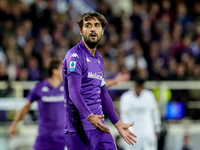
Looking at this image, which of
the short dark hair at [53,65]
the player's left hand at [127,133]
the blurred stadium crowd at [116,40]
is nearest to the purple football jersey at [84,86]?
the player's left hand at [127,133]

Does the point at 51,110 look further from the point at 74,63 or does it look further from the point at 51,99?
the point at 74,63

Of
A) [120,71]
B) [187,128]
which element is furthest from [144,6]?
[187,128]

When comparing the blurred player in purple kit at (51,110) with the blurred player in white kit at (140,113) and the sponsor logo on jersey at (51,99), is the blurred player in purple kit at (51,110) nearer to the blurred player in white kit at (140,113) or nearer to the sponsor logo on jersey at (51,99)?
the sponsor logo on jersey at (51,99)

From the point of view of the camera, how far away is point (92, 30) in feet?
15.1

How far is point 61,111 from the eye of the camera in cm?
726

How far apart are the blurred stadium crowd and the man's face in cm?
600

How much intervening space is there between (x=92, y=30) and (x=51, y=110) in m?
2.83

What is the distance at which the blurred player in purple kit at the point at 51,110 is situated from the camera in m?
7.11

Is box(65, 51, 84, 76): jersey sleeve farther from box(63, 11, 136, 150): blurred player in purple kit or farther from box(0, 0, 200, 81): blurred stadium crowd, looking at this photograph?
box(0, 0, 200, 81): blurred stadium crowd

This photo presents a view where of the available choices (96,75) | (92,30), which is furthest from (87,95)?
(92,30)

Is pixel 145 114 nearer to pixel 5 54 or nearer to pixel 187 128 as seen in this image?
pixel 187 128

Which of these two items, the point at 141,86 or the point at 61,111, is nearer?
the point at 61,111

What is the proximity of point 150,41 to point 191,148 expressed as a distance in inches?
170

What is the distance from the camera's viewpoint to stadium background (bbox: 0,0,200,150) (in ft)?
36.2
